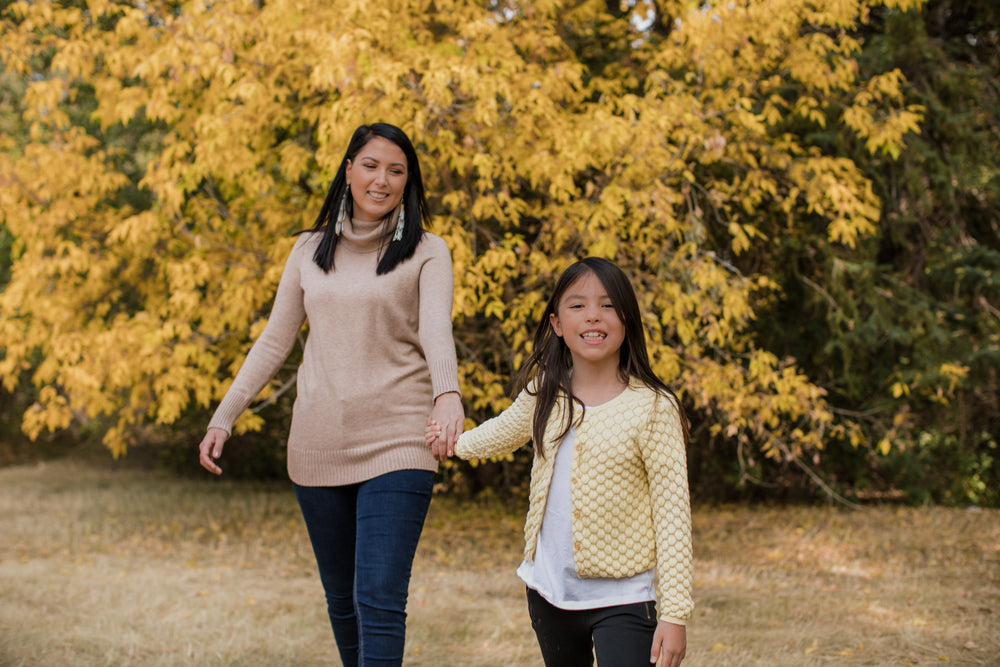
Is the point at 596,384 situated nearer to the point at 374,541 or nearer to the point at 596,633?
the point at 596,633

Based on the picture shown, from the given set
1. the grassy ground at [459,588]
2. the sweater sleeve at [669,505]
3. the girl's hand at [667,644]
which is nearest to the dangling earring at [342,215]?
the sweater sleeve at [669,505]

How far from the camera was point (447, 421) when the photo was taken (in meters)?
2.24

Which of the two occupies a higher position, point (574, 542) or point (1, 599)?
point (574, 542)

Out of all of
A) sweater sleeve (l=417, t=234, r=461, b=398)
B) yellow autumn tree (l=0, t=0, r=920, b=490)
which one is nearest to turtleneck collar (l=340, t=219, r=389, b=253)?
sweater sleeve (l=417, t=234, r=461, b=398)

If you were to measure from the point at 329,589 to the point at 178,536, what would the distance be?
554 cm

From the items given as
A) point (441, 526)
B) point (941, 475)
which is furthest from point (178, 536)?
point (941, 475)

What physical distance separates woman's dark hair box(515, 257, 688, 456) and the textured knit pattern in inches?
2.2

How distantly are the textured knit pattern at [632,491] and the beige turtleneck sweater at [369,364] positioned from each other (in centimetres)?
50

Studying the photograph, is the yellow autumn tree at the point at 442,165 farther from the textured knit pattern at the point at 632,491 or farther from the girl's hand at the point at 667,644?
the girl's hand at the point at 667,644

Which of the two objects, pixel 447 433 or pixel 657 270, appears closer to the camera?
pixel 447 433

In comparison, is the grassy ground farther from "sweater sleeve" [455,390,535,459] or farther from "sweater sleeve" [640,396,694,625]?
"sweater sleeve" [640,396,694,625]

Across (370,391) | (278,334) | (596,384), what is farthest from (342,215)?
(596,384)

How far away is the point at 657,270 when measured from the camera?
19.1 feet

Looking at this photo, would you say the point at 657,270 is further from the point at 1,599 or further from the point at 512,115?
the point at 1,599
